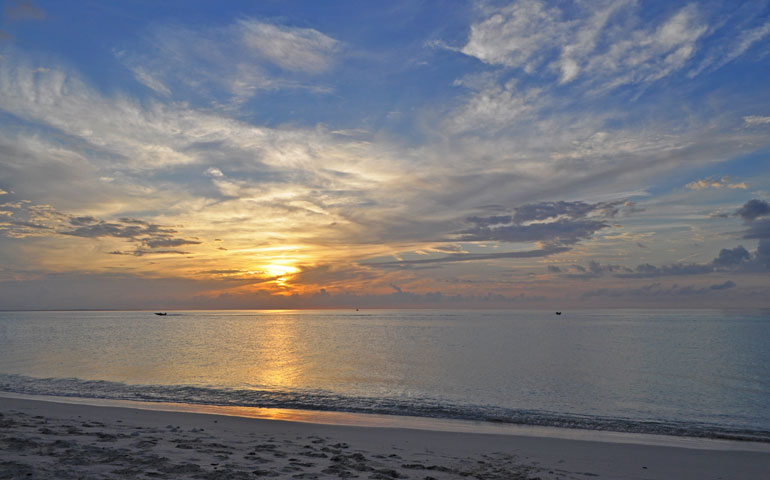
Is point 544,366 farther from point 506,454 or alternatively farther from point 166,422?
point 166,422

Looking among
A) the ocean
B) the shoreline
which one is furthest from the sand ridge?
the ocean

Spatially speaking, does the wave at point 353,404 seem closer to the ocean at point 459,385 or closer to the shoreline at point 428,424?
the ocean at point 459,385

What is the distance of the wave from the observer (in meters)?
22.0

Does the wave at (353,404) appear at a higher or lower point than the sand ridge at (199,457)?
lower

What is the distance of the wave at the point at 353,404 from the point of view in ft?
72.1

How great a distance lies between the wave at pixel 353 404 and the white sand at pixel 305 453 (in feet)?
9.40

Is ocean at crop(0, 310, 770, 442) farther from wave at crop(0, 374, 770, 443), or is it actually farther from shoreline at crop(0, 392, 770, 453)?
shoreline at crop(0, 392, 770, 453)

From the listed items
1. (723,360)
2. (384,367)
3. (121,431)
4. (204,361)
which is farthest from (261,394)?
(723,360)

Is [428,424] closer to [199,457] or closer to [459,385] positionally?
[199,457]

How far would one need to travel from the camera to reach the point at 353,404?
87.7 feet

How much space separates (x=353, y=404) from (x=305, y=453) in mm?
12698

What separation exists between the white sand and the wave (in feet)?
9.40

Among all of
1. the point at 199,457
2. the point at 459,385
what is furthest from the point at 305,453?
the point at 459,385

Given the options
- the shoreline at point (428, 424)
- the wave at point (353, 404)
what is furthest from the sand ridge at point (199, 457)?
the wave at point (353, 404)
